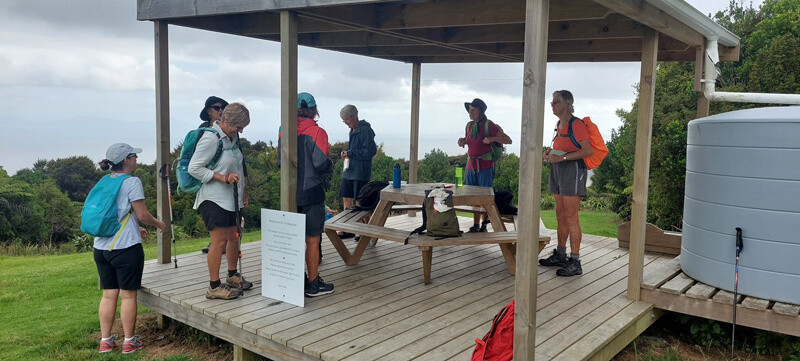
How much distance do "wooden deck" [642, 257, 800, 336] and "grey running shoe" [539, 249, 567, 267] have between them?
0.85 meters

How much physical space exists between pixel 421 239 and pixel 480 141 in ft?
7.10

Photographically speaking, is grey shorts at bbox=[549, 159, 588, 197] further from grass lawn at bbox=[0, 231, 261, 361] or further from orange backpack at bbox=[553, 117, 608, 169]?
grass lawn at bbox=[0, 231, 261, 361]

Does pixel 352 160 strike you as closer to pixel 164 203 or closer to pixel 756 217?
pixel 164 203

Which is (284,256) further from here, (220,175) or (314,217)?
(220,175)

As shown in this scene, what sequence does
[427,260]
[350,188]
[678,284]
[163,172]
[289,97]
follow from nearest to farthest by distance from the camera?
[289,97]
[678,284]
[427,260]
[163,172]
[350,188]

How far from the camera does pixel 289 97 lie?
4.07 meters

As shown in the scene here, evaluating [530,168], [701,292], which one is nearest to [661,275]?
[701,292]

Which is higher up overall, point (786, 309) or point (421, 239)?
point (421, 239)

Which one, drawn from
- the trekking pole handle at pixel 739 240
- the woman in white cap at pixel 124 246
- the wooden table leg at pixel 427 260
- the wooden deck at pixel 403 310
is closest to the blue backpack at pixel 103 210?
the woman in white cap at pixel 124 246

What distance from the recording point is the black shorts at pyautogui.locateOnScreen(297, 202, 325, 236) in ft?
13.8

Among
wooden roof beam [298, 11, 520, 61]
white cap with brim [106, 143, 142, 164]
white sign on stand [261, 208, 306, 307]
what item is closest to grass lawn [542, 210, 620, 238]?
wooden roof beam [298, 11, 520, 61]

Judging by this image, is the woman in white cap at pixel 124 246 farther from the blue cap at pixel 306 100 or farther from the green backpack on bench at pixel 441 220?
the green backpack on bench at pixel 441 220

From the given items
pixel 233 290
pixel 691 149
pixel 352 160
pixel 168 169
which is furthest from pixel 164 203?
pixel 691 149

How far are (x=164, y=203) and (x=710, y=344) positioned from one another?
478cm
